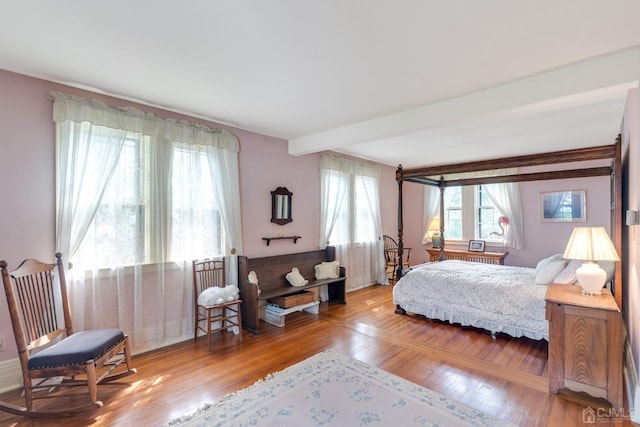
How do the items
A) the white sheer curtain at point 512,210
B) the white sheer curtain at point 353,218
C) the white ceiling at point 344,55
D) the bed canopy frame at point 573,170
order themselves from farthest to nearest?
the white sheer curtain at point 512,210
the white sheer curtain at point 353,218
the bed canopy frame at point 573,170
the white ceiling at point 344,55

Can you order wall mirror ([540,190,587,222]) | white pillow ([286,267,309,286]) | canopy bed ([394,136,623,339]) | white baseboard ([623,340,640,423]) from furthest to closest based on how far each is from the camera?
wall mirror ([540,190,587,222]), white pillow ([286,267,309,286]), canopy bed ([394,136,623,339]), white baseboard ([623,340,640,423])

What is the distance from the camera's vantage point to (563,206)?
5.35 meters

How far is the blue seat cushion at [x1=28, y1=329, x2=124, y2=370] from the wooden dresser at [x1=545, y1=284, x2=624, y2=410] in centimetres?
338

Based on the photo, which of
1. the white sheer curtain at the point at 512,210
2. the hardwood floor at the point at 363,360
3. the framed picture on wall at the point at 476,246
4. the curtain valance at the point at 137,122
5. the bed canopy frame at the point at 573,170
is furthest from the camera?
the framed picture on wall at the point at 476,246

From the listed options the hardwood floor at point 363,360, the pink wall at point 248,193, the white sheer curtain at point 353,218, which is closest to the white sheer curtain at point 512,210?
the pink wall at point 248,193

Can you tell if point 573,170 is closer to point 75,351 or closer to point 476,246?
point 476,246

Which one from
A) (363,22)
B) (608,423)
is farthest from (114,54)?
(608,423)

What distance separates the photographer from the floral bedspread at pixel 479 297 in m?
3.22

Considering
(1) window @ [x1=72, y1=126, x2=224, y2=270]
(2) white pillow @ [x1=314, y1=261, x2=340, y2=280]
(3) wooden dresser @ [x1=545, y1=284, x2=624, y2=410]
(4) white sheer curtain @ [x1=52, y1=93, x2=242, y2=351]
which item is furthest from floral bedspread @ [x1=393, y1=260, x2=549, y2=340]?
(1) window @ [x1=72, y1=126, x2=224, y2=270]

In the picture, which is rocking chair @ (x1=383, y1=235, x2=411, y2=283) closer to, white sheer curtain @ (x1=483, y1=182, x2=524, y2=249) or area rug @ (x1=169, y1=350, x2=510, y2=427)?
white sheer curtain @ (x1=483, y1=182, x2=524, y2=249)

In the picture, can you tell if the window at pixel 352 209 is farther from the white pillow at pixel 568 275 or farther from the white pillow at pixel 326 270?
the white pillow at pixel 568 275

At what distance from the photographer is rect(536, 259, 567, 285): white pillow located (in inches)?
130

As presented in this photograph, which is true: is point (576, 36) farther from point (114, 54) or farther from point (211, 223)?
point (211, 223)

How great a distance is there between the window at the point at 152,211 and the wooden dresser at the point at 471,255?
15.4 ft
